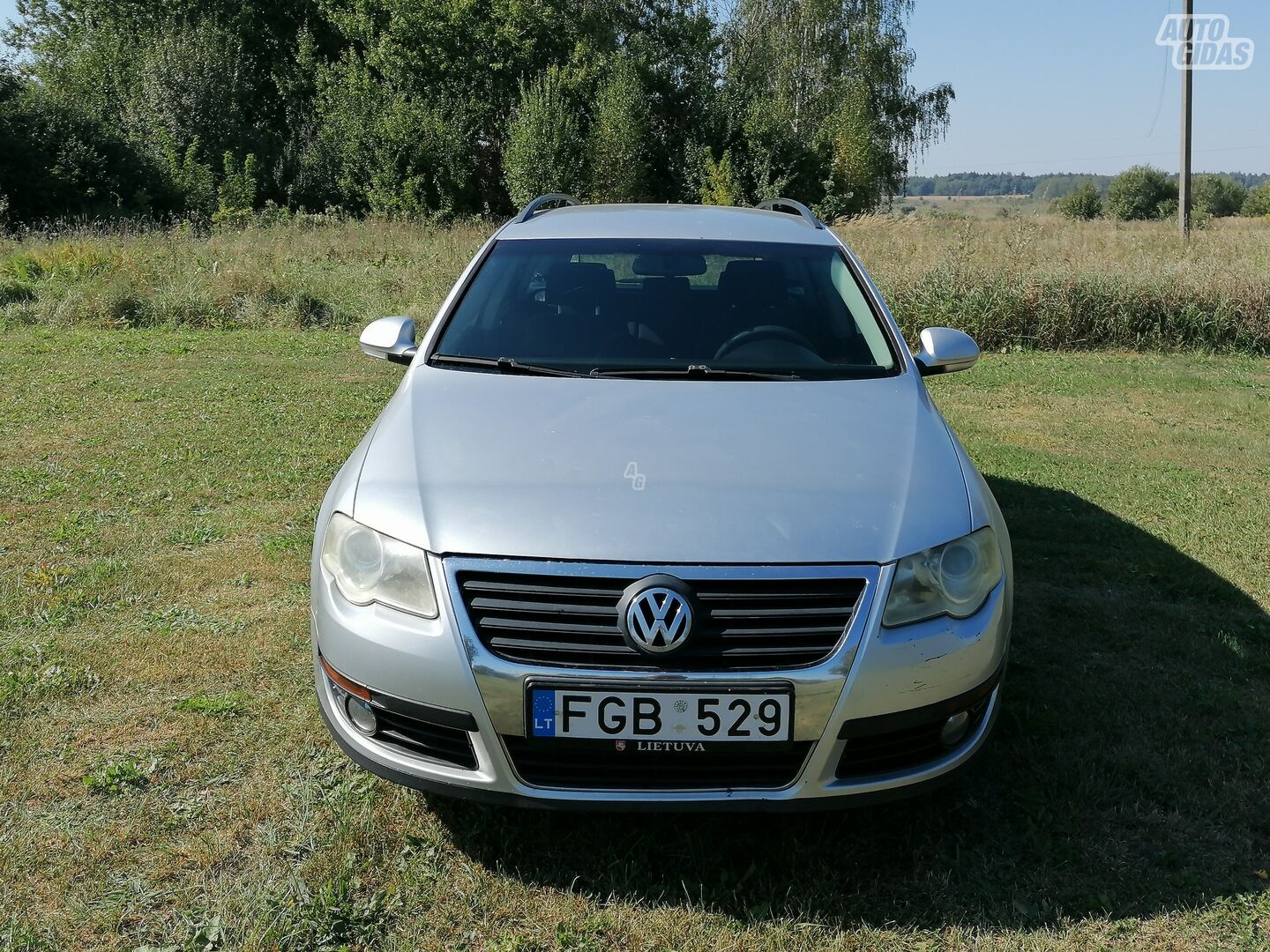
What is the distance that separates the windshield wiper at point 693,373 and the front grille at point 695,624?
1134 mm

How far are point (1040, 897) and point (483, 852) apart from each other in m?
1.37

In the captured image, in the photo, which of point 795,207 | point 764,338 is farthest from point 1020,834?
point 795,207

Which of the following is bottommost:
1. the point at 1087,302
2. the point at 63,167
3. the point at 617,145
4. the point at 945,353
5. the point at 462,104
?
the point at 1087,302

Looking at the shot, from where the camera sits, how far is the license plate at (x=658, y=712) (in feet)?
7.49

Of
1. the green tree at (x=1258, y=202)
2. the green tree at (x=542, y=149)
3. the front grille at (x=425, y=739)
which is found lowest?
the front grille at (x=425, y=739)

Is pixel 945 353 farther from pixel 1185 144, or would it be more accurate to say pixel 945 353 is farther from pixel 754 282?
pixel 1185 144

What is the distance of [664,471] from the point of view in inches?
103

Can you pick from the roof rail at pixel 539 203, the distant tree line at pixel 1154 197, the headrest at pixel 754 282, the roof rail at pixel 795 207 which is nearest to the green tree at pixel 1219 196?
the distant tree line at pixel 1154 197

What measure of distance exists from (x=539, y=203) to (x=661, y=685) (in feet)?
11.0

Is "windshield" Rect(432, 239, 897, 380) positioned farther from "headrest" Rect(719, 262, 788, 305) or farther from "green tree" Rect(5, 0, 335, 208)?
"green tree" Rect(5, 0, 335, 208)

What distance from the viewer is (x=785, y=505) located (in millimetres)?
2488

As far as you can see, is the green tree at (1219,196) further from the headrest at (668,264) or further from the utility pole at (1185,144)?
the headrest at (668,264)

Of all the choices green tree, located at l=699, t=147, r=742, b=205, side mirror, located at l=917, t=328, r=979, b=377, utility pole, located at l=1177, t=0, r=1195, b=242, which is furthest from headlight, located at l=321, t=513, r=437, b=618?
green tree, located at l=699, t=147, r=742, b=205

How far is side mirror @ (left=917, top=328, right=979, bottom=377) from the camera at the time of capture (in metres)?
3.81
